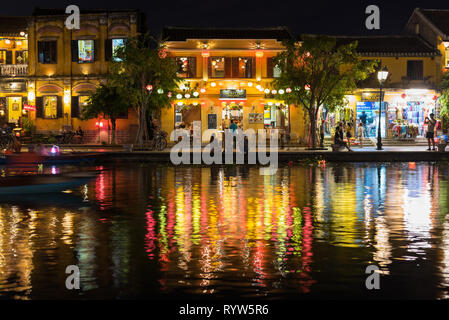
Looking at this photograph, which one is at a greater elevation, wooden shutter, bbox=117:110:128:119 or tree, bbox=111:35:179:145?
tree, bbox=111:35:179:145

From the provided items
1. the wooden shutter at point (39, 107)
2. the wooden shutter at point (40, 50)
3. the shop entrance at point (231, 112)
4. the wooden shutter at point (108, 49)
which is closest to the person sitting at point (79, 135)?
the wooden shutter at point (39, 107)

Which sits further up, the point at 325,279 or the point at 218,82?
the point at 218,82

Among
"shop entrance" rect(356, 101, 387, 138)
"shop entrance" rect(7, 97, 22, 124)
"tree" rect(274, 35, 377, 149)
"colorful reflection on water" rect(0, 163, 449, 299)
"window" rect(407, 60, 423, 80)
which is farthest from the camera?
"shop entrance" rect(7, 97, 22, 124)

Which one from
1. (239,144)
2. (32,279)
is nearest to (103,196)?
(32,279)

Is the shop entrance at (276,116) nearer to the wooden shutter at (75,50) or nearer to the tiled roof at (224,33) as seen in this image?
the tiled roof at (224,33)

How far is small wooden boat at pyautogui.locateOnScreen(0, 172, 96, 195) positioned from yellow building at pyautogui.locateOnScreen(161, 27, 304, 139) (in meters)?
28.3

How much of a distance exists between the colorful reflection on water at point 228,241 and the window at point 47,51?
33362mm

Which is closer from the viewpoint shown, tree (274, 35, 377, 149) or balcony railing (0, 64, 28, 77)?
tree (274, 35, 377, 149)

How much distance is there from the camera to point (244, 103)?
166 feet

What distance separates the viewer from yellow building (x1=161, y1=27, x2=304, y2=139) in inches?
1956

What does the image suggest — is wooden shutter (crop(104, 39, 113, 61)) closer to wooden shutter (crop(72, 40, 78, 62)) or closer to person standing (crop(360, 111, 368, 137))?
wooden shutter (crop(72, 40, 78, 62))

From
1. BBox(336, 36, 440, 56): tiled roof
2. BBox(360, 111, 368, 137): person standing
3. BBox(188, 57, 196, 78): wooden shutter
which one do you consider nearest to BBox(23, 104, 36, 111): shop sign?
BBox(188, 57, 196, 78): wooden shutter
